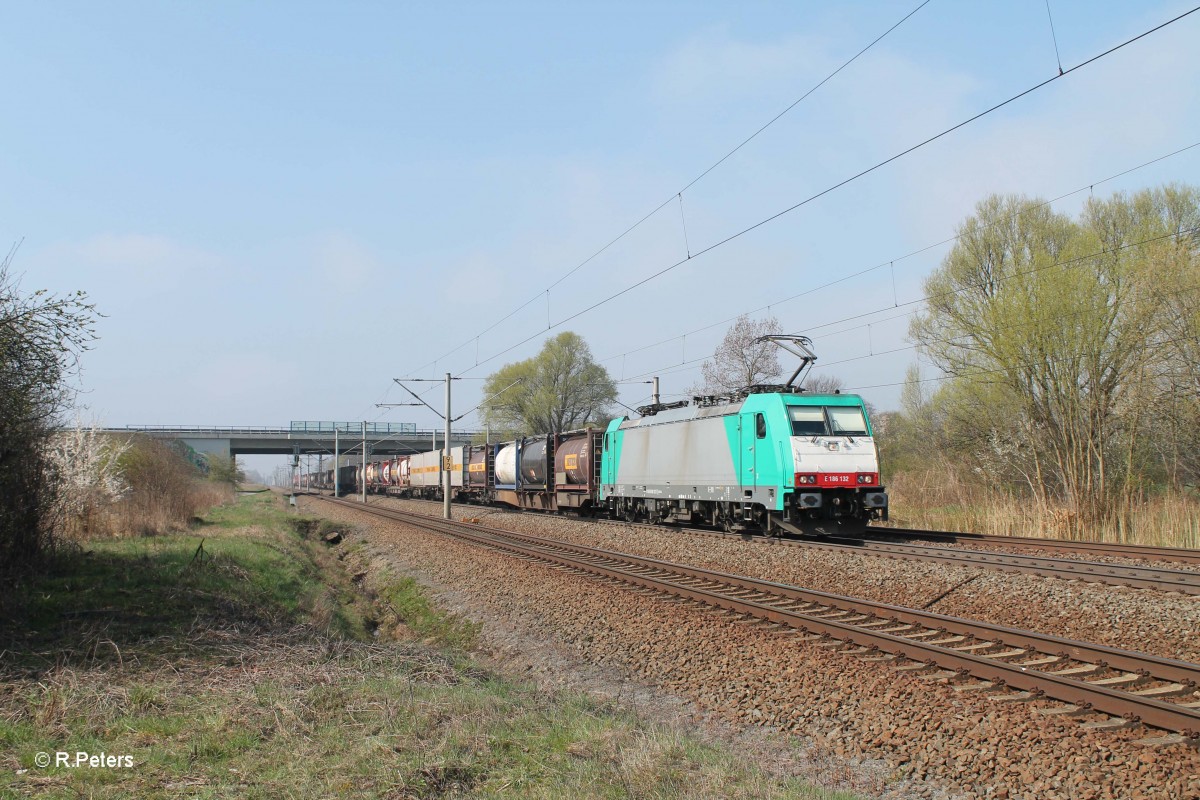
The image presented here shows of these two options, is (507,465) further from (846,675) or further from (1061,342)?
(846,675)

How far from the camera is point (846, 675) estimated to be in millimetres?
7090

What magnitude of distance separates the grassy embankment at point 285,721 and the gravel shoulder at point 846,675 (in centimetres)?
83

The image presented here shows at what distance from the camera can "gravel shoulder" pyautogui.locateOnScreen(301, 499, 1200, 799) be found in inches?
199

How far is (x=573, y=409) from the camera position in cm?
6706

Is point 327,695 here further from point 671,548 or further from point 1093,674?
point 671,548

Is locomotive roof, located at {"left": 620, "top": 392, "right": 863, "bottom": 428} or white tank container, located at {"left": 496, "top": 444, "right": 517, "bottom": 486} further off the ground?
locomotive roof, located at {"left": 620, "top": 392, "right": 863, "bottom": 428}

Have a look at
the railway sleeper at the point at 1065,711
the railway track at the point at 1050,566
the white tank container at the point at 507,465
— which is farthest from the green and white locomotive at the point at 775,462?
the white tank container at the point at 507,465

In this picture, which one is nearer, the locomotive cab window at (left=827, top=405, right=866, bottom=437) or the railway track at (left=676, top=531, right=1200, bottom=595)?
the railway track at (left=676, top=531, right=1200, bottom=595)

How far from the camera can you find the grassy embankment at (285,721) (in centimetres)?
448

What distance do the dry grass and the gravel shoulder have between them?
7.10m

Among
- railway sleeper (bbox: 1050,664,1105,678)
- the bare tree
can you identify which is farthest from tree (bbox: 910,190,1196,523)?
the bare tree

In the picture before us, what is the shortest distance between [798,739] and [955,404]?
22820 mm

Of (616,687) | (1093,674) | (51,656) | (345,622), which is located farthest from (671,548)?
(51,656)

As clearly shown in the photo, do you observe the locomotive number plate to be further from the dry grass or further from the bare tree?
the bare tree
